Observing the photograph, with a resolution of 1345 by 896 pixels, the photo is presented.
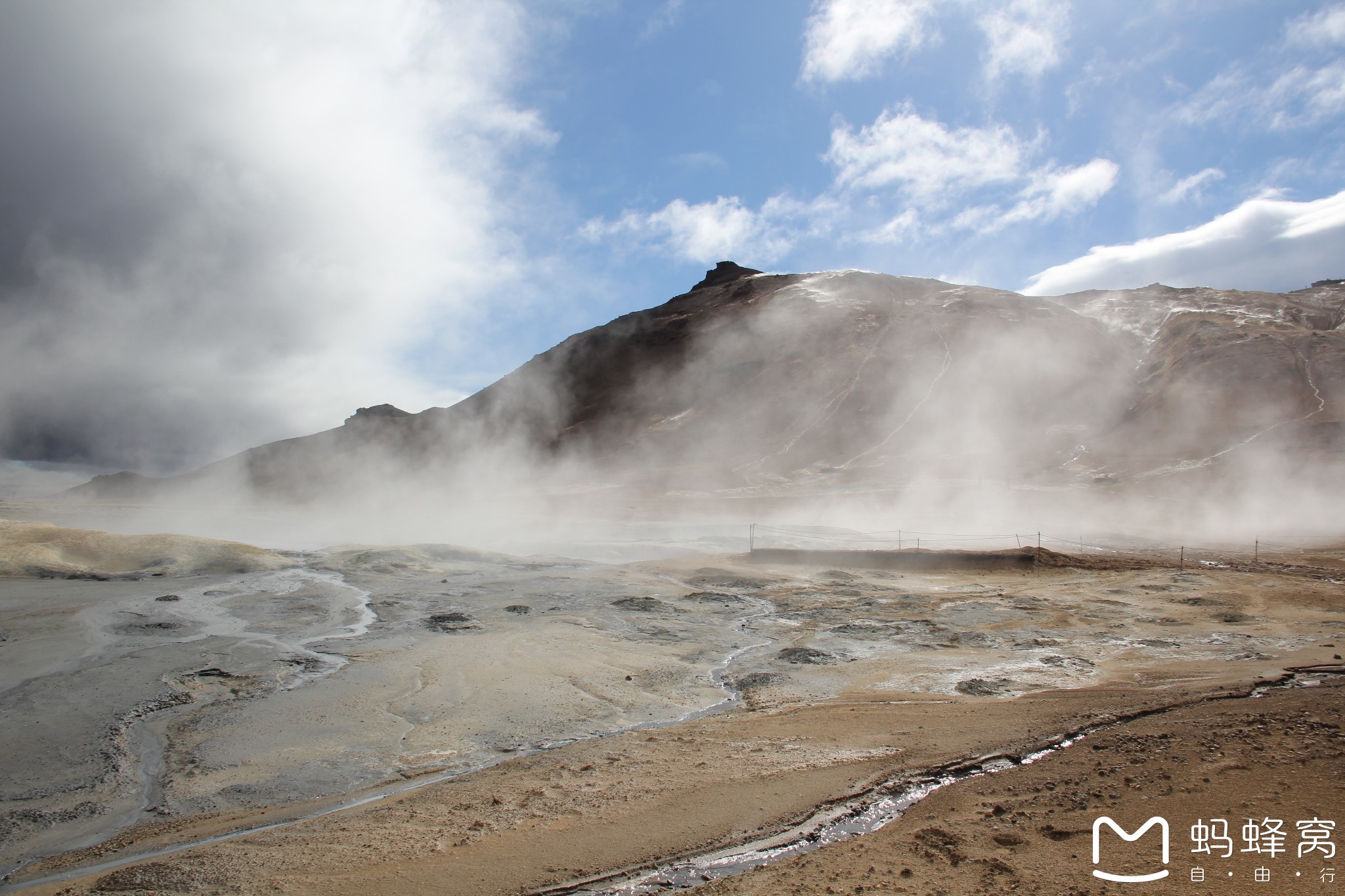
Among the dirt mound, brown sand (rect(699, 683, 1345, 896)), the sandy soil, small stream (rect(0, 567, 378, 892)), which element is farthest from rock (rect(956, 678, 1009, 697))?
the dirt mound

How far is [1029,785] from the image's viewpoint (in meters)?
4.70

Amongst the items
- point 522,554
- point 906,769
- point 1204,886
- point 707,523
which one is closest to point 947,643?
point 906,769

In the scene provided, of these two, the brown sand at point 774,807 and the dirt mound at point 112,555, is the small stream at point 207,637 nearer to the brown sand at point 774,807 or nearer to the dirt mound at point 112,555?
the brown sand at point 774,807

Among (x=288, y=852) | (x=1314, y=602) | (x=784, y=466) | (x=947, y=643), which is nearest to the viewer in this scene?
(x=288, y=852)

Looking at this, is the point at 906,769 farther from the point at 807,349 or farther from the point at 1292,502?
the point at 807,349

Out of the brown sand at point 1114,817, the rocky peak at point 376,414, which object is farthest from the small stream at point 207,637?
the rocky peak at point 376,414

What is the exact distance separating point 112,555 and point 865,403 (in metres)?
57.8

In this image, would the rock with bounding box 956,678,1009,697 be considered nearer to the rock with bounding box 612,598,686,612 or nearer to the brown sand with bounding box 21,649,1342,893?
the brown sand with bounding box 21,649,1342,893

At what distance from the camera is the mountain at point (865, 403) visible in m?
49.4

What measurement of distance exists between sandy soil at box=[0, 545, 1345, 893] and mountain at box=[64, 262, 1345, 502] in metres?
36.4

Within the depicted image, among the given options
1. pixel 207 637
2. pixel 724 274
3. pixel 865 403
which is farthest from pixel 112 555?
pixel 724 274

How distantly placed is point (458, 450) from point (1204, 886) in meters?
78.7

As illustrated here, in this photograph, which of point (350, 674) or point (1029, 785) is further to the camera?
point (350, 674)

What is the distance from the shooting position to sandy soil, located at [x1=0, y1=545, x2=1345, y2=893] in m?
4.13
